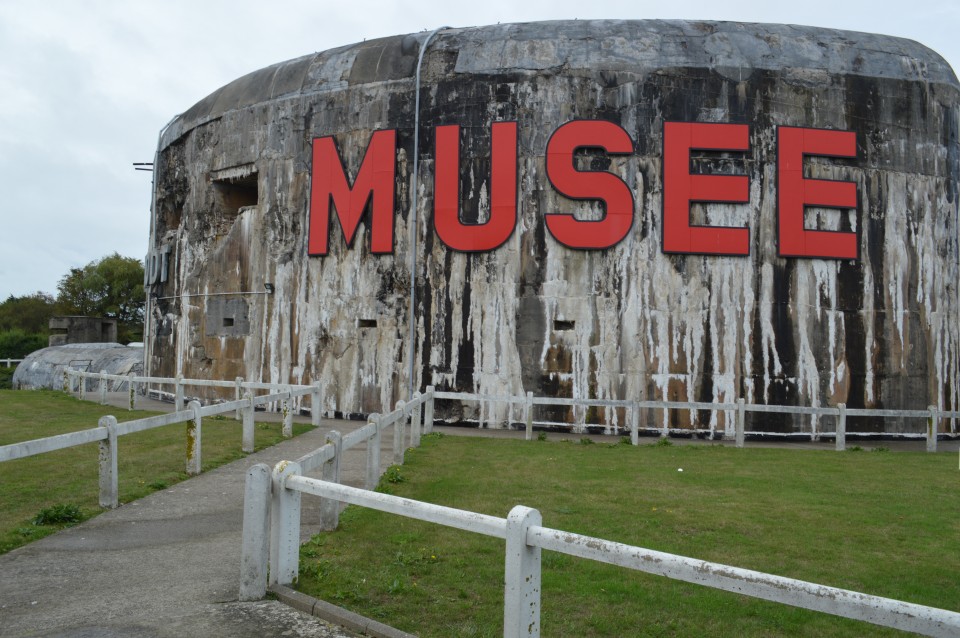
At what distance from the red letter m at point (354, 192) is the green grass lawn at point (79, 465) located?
14.6 feet

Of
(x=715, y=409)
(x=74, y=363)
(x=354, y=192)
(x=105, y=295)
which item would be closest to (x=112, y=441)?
(x=715, y=409)

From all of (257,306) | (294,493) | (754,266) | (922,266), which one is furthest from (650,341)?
→ (294,493)

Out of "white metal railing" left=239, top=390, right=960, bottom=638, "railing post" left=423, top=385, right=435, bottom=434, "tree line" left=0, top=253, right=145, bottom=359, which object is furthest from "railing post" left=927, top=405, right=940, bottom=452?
"tree line" left=0, top=253, right=145, bottom=359

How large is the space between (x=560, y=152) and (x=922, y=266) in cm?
770

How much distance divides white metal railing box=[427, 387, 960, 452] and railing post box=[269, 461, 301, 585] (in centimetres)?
914

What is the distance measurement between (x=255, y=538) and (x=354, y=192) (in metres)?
13.0

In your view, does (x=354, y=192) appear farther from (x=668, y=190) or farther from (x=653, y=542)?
(x=653, y=542)

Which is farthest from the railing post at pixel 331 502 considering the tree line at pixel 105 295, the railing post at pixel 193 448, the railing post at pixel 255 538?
the tree line at pixel 105 295

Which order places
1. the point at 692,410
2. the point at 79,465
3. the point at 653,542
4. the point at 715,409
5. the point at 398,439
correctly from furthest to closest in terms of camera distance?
1. the point at 692,410
2. the point at 715,409
3. the point at 79,465
4. the point at 398,439
5. the point at 653,542

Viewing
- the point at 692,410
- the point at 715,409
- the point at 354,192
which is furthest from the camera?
the point at 354,192

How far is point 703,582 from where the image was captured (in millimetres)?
2953

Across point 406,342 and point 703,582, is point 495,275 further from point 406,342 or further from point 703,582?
point 703,582

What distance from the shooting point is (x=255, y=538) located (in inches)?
180

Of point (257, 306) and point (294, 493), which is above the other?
point (257, 306)
